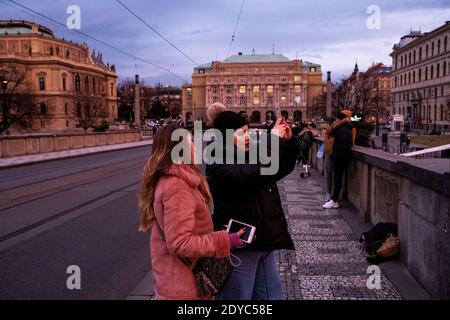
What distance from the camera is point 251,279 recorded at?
3.43m

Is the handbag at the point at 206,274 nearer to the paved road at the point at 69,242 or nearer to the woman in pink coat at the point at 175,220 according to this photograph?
the woman in pink coat at the point at 175,220

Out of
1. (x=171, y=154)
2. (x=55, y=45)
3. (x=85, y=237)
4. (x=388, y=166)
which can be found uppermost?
(x=55, y=45)

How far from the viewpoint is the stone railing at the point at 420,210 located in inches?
167

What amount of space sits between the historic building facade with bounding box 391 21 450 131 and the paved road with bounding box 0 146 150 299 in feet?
188

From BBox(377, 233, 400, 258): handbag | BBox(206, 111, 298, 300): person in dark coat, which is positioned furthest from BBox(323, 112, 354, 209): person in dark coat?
BBox(206, 111, 298, 300): person in dark coat

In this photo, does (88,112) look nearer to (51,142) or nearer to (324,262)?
(51,142)

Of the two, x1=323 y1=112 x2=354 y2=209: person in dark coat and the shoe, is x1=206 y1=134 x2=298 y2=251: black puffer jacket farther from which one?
the shoe

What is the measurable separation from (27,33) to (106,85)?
24.1 m

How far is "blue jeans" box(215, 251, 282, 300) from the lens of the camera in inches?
133

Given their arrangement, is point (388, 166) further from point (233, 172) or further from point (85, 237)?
point (85, 237)

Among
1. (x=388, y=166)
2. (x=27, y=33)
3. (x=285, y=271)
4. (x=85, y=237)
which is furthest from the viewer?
(x=27, y=33)

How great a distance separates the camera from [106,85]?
120000mm
